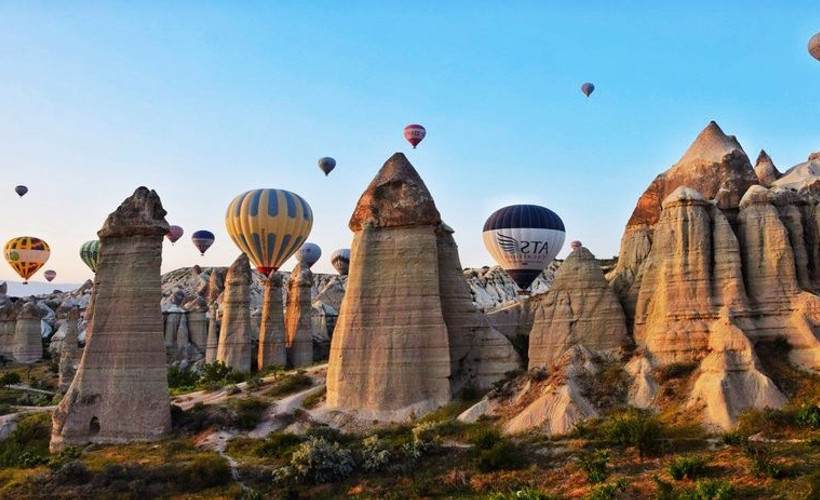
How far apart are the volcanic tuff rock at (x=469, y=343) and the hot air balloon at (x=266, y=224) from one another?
2467cm

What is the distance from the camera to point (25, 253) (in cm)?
8475

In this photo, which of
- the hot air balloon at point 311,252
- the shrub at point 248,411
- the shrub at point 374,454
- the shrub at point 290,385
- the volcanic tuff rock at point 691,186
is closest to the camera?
the shrub at point 374,454

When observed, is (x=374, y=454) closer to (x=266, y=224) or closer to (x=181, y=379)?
(x=181, y=379)

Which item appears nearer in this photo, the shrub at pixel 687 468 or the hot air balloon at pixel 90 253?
the shrub at pixel 687 468

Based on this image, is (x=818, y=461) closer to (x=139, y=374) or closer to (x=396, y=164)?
(x=396, y=164)

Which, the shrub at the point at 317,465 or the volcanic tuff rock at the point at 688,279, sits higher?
the volcanic tuff rock at the point at 688,279

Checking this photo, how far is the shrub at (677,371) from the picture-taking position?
2523 cm

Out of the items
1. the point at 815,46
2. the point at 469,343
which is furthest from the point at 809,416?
the point at 815,46

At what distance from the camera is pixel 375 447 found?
24.5 meters

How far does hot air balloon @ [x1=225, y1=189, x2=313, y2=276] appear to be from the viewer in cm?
5441

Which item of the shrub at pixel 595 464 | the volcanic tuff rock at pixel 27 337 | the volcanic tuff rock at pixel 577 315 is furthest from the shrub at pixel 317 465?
the volcanic tuff rock at pixel 27 337

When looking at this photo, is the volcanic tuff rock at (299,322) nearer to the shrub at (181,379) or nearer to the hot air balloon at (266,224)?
the hot air balloon at (266,224)

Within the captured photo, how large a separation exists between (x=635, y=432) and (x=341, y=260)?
82.3m

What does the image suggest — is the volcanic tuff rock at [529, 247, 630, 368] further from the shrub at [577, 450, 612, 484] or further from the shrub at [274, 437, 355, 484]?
the shrub at [274, 437, 355, 484]
